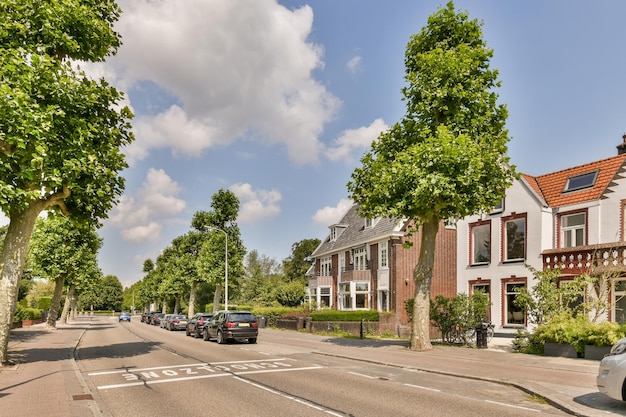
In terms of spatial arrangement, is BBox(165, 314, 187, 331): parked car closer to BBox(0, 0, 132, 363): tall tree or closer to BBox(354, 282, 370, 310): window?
BBox(354, 282, 370, 310): window

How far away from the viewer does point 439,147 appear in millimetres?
18594

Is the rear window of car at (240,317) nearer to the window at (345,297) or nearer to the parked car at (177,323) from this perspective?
the window at (345,297)

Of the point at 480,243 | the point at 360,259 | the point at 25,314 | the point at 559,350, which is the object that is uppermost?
the point at 480,243

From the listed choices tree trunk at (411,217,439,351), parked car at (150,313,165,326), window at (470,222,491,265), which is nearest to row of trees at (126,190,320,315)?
parked car at (150,313,165,326)

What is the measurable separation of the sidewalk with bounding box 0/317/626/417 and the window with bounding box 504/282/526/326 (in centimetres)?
383

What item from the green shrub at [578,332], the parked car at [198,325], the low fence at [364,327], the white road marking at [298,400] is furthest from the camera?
the low fence at [364,327]

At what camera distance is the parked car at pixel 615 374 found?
28.4 ft

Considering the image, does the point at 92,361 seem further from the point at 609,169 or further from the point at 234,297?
the point at 234,297

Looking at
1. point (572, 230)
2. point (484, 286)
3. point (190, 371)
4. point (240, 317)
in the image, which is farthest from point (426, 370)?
point (484, 286)

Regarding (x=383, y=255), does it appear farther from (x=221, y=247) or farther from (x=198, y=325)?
(x=221, y=247)

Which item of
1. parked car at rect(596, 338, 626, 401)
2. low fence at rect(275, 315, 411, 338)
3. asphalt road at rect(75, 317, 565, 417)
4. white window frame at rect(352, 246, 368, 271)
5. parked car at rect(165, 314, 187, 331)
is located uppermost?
white window frame at rect(352, 246, 368, 271)

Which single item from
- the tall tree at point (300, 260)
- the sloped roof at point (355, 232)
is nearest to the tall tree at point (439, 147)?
the sloped roof at point (355, 232)

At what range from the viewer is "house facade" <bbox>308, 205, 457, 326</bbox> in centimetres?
3647

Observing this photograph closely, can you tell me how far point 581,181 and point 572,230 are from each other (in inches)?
103
